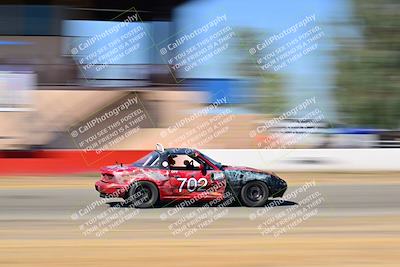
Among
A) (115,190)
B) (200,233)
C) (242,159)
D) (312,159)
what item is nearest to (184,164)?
(115,190)

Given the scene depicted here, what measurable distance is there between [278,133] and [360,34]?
31.5 feet

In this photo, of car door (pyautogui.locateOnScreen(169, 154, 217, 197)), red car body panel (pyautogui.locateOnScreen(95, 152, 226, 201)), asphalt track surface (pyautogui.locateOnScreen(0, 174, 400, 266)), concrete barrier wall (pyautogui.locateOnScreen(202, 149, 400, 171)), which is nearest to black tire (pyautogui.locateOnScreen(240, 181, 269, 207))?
asphalt track surface (pyautogui.locateOnScreen(0, 174, 400, 266))

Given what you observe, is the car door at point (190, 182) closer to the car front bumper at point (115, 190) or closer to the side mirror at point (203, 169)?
the side mirror at point (203, 169)

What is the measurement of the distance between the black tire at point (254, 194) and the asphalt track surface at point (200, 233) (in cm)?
21

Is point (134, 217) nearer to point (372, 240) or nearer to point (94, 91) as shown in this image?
point (372, 240)

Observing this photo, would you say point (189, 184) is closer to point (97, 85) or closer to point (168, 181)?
point (168, 181)

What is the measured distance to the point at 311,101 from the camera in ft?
116

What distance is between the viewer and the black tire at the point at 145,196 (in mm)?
12141

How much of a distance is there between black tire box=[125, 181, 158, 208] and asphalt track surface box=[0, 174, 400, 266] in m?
0.19

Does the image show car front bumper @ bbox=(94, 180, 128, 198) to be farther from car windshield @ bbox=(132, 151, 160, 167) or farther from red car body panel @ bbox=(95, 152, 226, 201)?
car windshield @ bbox=(132, 151, 160, 167)

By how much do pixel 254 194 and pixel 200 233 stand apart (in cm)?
276

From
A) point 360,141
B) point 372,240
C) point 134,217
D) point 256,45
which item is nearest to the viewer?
point 372,240

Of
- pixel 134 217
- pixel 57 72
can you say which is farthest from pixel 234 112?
pixel 134 217

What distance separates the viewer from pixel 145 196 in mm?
12188
